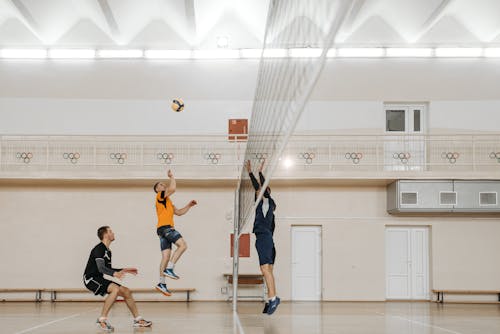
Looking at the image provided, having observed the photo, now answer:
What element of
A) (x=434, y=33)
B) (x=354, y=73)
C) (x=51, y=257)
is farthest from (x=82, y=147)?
(x=434, y=33)

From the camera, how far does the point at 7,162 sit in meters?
21.2

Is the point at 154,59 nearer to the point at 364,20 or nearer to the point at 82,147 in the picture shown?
the point at 82,147

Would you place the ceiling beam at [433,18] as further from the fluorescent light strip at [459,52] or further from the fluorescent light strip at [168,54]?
the fluorescent light strip at [168,54]

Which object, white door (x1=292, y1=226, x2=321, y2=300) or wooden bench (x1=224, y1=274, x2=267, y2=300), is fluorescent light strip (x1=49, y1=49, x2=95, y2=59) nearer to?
wooden bench (x1=224, y1=274, x2=267, y2=300)

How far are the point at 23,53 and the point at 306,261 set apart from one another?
38.2 feet

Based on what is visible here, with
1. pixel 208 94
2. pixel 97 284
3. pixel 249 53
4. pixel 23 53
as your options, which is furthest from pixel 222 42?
pixel 97 284

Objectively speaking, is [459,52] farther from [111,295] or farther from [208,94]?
[111,295]

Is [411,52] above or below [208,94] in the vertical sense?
above

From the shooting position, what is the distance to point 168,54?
2236 cm

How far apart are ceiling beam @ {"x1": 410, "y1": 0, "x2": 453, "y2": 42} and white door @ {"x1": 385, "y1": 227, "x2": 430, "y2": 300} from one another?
6425 millimetres

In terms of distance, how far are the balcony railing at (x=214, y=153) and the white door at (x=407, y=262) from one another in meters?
2.14

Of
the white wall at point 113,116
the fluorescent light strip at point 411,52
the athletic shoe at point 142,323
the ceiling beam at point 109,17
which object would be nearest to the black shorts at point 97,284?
the athletic shoe at point 142,323

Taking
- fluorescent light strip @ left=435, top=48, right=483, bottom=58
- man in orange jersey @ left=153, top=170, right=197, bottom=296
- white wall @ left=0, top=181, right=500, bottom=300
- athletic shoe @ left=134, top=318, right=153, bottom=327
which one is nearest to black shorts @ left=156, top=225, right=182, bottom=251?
man in orange jersey @ left=153, top=170, right=197, bottom=296

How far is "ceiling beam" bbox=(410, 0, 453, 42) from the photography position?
811 inches
